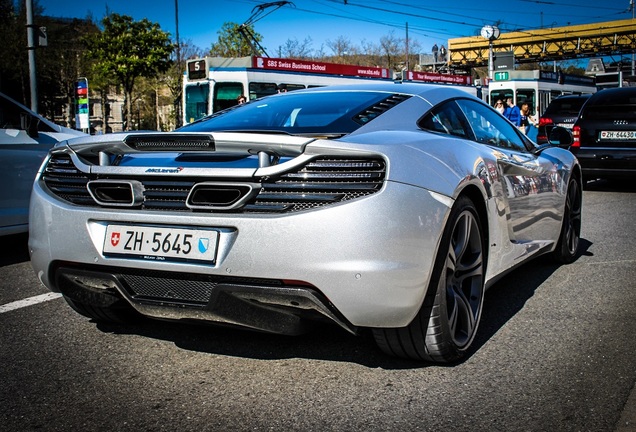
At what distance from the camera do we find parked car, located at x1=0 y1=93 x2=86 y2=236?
6.08 m

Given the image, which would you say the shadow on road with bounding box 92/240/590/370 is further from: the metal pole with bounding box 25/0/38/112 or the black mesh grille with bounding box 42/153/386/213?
the metal pole with bounding box 25/0/38/112

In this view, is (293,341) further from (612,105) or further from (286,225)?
(612,105)

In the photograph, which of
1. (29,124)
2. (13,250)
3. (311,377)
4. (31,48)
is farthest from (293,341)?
(31,48)

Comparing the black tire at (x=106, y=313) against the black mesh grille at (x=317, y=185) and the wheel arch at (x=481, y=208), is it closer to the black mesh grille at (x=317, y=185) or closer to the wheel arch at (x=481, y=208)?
the black mesh grille at (x=317, y=185)

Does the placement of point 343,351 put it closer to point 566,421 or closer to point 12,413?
point 566,421

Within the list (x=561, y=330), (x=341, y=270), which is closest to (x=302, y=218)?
(x=341, y=270)

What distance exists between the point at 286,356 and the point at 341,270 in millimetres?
824

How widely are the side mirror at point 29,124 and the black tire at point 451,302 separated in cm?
469

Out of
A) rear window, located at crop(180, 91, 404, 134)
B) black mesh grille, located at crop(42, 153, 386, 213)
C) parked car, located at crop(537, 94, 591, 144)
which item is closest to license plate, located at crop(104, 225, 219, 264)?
black mesh grille, located at crop(42, 153, 386, 213)

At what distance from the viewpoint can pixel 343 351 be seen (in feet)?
10.7

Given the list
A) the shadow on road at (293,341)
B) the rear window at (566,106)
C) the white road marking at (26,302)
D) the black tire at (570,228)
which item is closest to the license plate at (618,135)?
the black tire at (570,228)

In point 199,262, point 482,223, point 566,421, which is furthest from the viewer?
point 482,223

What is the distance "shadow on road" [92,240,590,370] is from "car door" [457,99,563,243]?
58 centimetres

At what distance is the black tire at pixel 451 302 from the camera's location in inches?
113
